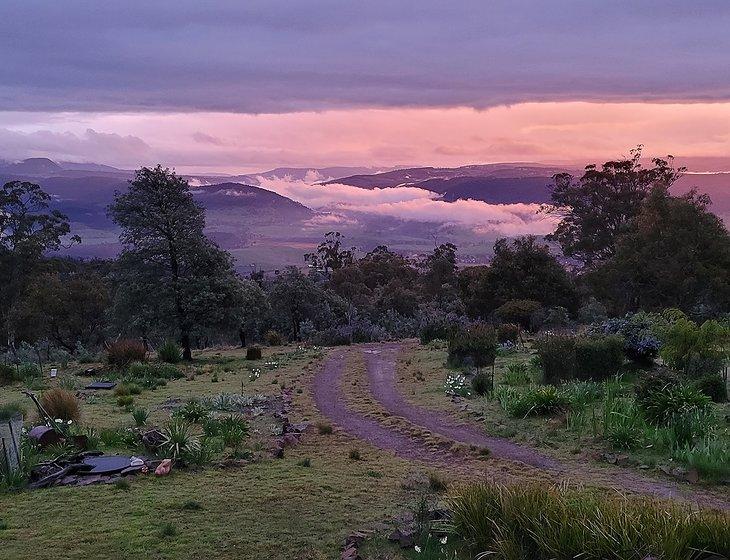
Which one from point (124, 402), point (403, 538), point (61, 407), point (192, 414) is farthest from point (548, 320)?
point (403, 538)

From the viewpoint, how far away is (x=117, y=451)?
1110 centimetres

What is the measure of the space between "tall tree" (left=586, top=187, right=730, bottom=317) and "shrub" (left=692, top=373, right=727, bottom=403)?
51.3 ft

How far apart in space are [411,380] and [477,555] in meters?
12.9

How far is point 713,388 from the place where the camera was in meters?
13.2

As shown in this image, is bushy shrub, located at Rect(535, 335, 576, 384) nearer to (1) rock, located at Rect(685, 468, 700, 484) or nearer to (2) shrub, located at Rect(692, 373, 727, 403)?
(2) shrub, located at Rect(692, 373, 727, 403)

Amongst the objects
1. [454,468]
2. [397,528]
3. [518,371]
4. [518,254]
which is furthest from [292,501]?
[518,254]

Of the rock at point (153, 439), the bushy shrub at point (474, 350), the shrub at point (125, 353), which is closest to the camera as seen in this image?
the rock at point (153, 439)

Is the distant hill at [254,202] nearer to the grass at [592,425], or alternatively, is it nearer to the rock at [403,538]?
the grass at [592,425]

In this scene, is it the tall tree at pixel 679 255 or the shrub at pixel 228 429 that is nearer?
the shrub at pixel 228 429

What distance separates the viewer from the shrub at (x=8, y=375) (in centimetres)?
1992

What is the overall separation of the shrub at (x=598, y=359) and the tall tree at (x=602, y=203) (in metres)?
29.7

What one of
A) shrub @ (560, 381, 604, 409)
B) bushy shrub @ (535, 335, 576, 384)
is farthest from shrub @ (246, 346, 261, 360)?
shrub @ (560, 381, 604, 409)

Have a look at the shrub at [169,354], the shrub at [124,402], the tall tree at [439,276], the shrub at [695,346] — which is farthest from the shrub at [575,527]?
the tall tree at [439,276]

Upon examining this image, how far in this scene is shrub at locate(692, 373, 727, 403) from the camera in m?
13.2
